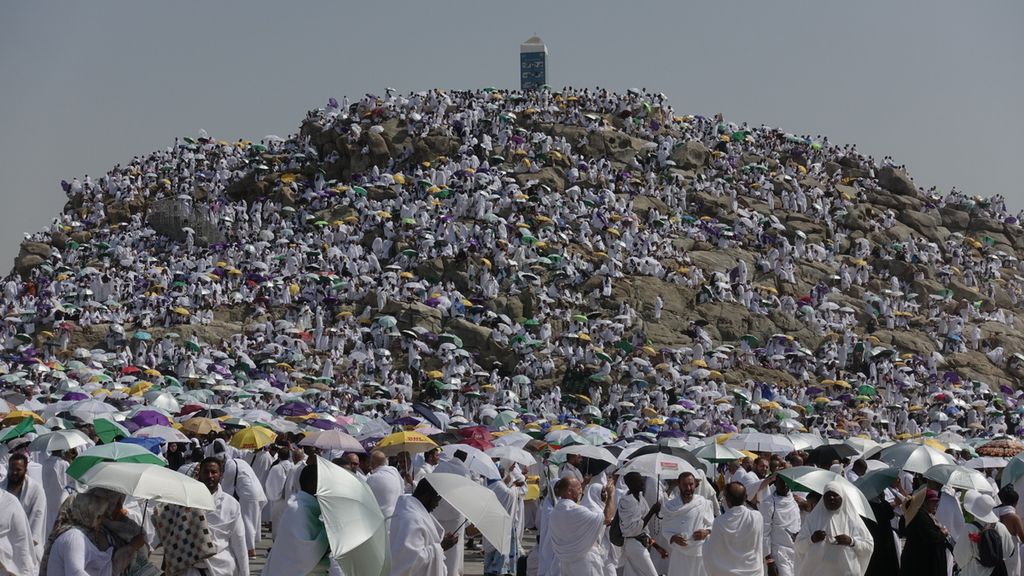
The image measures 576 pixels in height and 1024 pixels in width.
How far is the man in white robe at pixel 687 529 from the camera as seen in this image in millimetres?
11617

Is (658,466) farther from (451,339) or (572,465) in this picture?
(451,339)

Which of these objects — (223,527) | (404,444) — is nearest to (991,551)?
(223,527)

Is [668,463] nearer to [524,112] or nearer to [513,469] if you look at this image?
[513,469]

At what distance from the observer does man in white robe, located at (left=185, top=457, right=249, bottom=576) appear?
9195 millimetres

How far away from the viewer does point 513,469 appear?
17297mm

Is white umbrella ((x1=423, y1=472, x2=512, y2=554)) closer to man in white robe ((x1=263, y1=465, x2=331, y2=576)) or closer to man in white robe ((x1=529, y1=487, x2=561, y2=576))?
man in white robe ((x1=263, y1=465, x2=331, y2=576))

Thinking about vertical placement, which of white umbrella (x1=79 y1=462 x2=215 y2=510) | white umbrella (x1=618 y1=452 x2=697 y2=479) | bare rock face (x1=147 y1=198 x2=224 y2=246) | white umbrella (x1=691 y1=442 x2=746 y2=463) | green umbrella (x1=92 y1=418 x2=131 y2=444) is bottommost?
white umbrella (x1=691 y1=442 x2=746 y2=463)

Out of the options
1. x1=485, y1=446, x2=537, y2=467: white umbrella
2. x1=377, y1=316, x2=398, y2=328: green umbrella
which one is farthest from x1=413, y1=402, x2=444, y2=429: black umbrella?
x1=377, y1=316, x2=398, y2=328: green umbrella

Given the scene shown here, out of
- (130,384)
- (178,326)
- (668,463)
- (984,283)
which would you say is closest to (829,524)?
(668,463)

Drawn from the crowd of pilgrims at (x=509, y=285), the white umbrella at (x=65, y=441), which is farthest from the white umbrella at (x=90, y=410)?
the white umbrella at (x=65, y=441)

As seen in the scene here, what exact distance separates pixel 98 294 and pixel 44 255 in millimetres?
9307

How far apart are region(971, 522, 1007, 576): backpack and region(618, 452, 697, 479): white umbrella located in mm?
2617

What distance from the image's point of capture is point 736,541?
36.5 feet

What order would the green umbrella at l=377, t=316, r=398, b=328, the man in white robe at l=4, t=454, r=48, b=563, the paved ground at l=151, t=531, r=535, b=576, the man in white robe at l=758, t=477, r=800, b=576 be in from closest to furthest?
the man in white robe at l=4, t=454, r=48, b=563 < the man in white robe at l=758, t=477, r=800, b=576 < the paved ground at l=151, t=531, r=535, b=576 < the green umbrella at l=377, t=316, r=398, b=328
